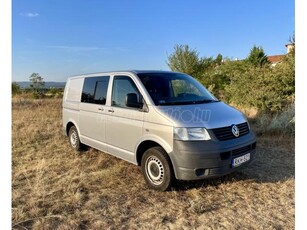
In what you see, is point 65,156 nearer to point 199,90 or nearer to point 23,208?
point 23,208

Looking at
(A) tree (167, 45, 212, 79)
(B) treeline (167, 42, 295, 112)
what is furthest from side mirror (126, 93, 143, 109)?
(A) tree (167, 45, 212, 79)

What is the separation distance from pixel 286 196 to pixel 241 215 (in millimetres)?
1035

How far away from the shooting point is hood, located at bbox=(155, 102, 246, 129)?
3.75 m

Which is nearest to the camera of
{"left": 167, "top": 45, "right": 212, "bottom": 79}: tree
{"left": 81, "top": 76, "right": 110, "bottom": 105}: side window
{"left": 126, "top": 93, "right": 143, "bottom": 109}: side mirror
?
{"left": 126, "top": 93, "right": 143, "bottom": 109}: side mirror

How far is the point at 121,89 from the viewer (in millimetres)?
4828

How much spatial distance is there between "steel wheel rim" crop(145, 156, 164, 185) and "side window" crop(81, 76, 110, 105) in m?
1.69

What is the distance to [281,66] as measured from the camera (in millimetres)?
11031

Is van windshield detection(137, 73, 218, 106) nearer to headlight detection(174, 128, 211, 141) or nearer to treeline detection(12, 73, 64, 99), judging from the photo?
headlight detection(174, 128, 211, 141)

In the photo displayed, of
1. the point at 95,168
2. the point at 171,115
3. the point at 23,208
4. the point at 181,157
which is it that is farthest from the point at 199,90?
the point at 23,208

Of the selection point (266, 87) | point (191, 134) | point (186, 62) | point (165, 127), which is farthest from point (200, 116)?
point (186, 62)

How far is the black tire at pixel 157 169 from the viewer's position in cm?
389

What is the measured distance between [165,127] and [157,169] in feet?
2.41

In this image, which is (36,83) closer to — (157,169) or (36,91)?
(36,91)
